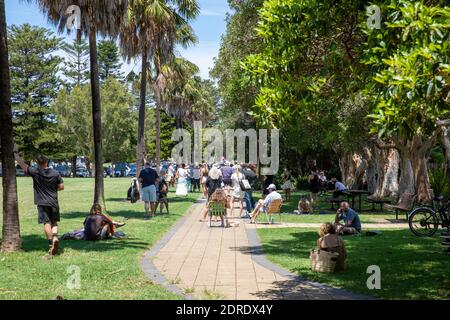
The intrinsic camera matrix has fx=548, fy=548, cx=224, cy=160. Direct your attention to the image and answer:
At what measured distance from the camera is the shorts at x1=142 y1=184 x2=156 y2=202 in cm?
1744

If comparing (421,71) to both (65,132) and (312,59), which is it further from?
(65,132)

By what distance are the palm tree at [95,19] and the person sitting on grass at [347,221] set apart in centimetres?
795

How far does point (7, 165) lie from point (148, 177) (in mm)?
6967

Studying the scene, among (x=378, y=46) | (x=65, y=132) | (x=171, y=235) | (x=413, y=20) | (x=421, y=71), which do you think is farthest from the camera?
(x=65, y=132)

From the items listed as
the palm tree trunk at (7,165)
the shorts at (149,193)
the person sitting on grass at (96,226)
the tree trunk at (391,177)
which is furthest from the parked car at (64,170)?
the palm tree trunk at (7,165)

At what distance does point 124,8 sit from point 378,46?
11956 mm

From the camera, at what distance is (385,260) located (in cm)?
996

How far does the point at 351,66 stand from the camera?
844 cm

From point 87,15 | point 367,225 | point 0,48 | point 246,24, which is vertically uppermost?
point 246,24

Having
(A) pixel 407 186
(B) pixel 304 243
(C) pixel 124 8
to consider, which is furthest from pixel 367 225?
(C) pixel 124 8

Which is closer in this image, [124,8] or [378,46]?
[378,46]

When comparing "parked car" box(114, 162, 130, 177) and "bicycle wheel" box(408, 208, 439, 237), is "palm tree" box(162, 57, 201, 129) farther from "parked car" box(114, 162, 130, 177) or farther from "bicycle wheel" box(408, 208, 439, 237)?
"parked car" box(114, 162, 130, 177)

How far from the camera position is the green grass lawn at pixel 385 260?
7.63m

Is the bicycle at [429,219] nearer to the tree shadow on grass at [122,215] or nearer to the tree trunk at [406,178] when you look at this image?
the tree shadow on grass at [122,215]
